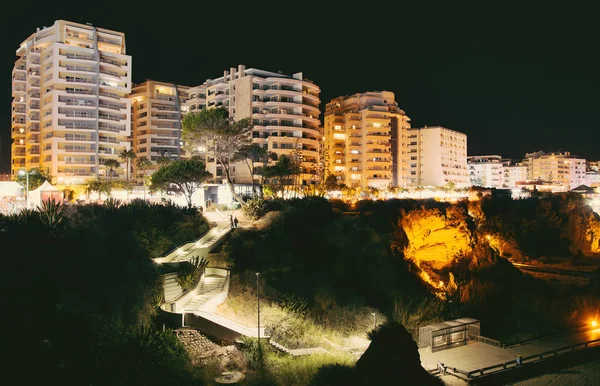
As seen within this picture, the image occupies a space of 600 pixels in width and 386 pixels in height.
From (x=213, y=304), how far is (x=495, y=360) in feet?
55.5

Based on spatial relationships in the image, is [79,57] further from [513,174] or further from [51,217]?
[513,174]

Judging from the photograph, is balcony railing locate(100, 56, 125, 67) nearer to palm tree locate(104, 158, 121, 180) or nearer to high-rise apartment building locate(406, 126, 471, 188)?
palm tree locate(104, 158, 121, 180)

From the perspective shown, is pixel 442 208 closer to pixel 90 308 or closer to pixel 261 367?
pixel 261 367

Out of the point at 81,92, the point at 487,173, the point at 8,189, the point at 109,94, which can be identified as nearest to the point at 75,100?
the point at 81,92

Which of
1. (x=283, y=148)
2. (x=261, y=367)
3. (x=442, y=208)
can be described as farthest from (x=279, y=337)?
(x=283, y=148)

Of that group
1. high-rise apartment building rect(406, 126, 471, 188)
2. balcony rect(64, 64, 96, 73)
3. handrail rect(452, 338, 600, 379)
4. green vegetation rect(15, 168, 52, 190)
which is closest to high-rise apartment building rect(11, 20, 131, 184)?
balcony rect(64, 64, 96, 73)

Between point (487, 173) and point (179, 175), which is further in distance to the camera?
point (487, 173)

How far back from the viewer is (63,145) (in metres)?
72.0

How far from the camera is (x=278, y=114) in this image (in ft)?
258

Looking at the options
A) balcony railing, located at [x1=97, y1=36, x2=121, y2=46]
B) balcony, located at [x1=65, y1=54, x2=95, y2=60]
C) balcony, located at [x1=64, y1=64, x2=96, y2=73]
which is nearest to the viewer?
balcony, located at [x1=64, y1=64, x2=96, y2=73]

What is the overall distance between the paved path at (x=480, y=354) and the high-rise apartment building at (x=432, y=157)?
288 feet

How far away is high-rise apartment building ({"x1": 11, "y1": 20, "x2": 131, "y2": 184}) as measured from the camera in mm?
72438

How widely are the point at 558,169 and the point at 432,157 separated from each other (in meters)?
88.6

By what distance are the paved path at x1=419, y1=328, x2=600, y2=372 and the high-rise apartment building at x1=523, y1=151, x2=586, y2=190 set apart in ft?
542
